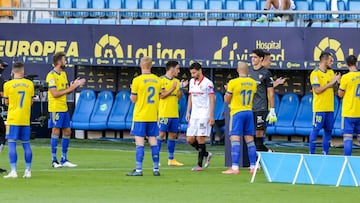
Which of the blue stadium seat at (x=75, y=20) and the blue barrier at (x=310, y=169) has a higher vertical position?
the blue stadium seat at (x=75, y=20)

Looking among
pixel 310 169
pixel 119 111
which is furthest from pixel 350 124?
pixel 119 111

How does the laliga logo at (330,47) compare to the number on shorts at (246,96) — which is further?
the laliga logo at (330,47)

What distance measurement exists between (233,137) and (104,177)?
2.26m

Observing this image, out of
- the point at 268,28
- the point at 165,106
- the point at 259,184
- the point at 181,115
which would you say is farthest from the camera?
the point at 181,115

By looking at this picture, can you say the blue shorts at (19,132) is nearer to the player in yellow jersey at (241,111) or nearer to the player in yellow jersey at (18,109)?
the player in yellow jersey at (18,109)

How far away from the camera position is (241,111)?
61.6 feet

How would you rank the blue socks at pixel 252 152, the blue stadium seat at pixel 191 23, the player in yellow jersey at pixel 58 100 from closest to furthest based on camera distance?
the blue socks at pixel 252 152 < the player in yellow jersey at pixel 58 100 < the blue stadium seat at pixel 191 23

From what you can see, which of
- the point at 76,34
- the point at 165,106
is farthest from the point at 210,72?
the point at 165,106

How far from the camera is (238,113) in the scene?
18797 millimetres

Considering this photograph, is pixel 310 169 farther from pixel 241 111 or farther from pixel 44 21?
pixel 44 21

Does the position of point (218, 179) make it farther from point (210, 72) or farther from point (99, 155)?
point (210, 72)

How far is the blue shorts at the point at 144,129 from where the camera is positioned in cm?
1838

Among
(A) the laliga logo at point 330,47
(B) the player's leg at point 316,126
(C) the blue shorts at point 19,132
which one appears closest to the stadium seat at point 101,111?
(A) the laliga logo at point 330,47

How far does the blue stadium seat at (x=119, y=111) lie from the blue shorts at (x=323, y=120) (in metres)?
7.98
